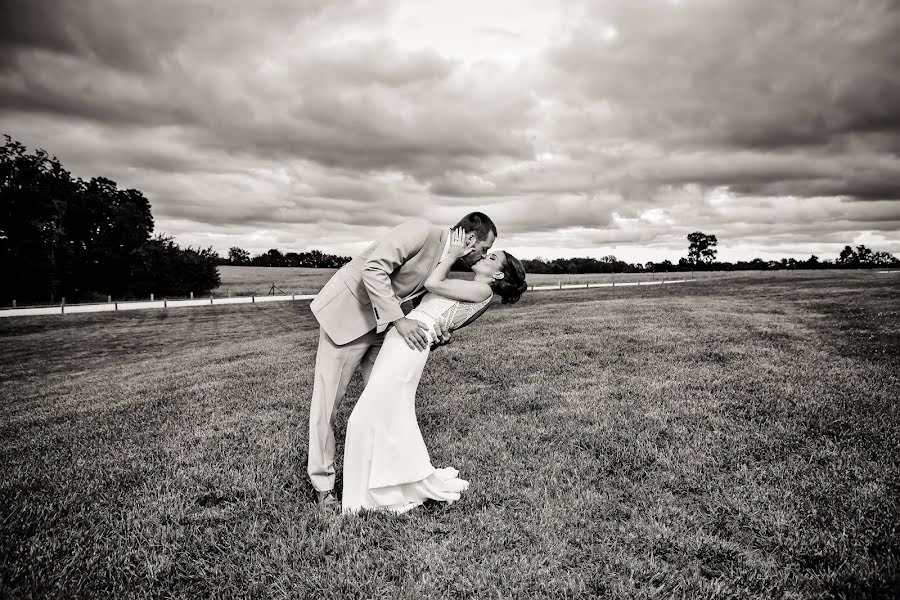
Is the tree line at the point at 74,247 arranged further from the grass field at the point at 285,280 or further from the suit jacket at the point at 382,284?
the suit jacket at the point at 382,284

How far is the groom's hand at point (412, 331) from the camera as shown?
4008mm

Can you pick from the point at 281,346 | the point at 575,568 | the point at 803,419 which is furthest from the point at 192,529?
the point at 281,346

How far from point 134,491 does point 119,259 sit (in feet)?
191

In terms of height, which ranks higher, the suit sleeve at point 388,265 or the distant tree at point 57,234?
the distant tree at point 57,234

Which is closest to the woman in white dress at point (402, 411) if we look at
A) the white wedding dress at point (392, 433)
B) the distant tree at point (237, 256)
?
the white wedding dress at point (392, 433)

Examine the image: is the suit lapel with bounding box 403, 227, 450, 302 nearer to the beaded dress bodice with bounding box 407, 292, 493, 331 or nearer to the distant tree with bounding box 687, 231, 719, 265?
the beaded dress bodice with bounding box 407, 292, 493, 331

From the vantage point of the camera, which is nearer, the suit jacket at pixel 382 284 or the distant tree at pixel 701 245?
the suit jacket at pixel 382 284

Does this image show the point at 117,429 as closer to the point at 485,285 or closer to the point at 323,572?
the point at 323,572

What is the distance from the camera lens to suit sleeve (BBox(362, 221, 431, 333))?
3855mm

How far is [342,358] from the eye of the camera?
437 centimetres

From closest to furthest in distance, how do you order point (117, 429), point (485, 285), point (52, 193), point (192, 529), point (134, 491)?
1. point (192, 529)
2. point (485, 285)
3. point (134, 491)
4. point (117, 429)
5. point (52, 193)

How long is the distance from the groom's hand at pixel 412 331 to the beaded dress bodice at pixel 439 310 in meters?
0.18

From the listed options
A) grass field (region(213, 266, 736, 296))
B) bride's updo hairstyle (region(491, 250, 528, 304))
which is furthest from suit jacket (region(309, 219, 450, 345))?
grass field (region(213, 266, 736, 296))

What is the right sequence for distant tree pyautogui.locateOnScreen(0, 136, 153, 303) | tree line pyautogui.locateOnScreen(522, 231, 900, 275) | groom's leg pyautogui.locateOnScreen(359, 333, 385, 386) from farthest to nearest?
tree line pyautogui.locateOnScreen(522, 231, 900, 275)
distant tree pyautogui.locateOnScreen(0, 136, 153, 303)
groom's leg pyautogui.locateOnScreen(359, 333, 385, 386)
